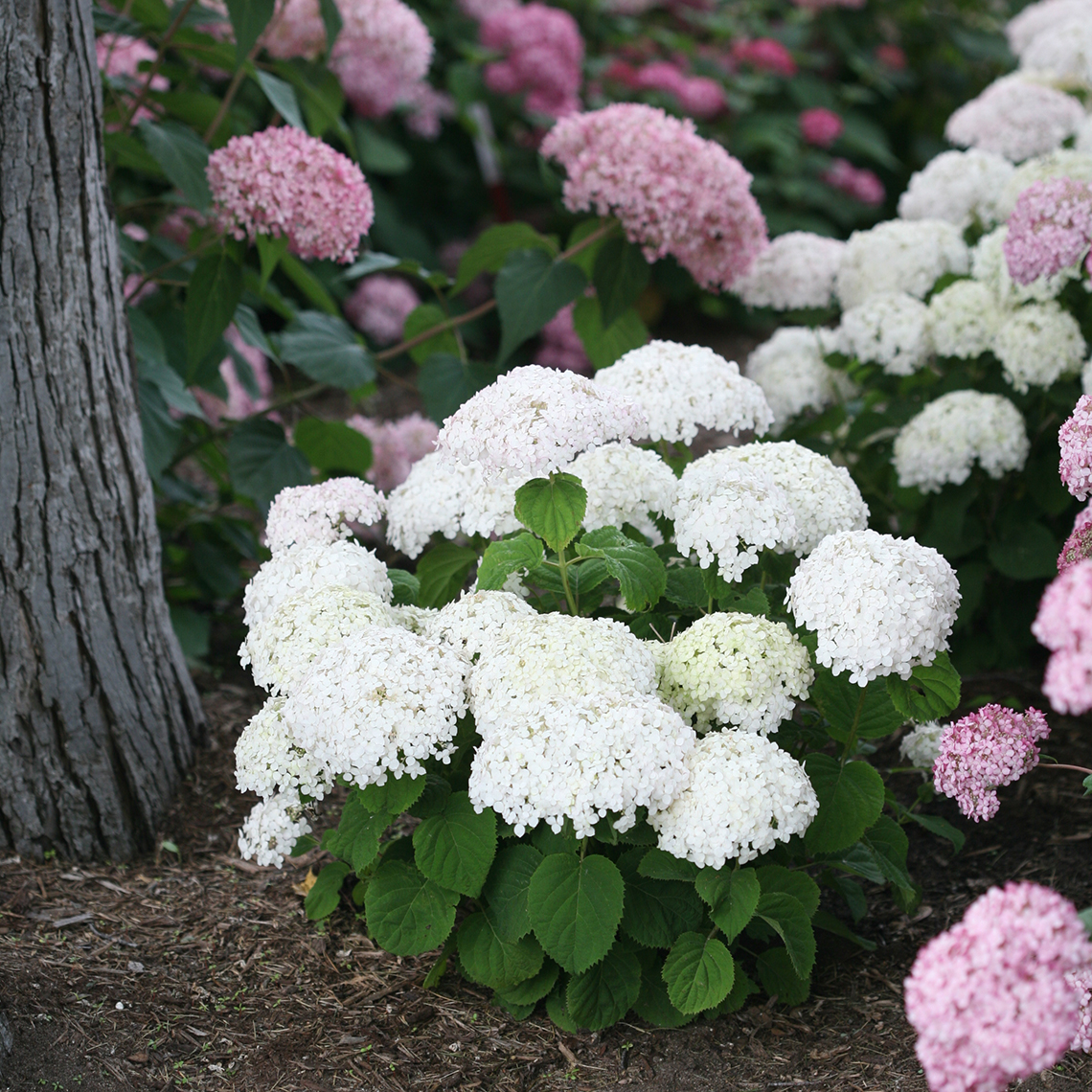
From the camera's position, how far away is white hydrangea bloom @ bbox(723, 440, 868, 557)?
79.7 inches

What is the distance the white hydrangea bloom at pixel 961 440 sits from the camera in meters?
2.77

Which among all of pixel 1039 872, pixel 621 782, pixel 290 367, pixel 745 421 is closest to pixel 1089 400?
pixel 745 421

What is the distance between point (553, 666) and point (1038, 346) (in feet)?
5.37

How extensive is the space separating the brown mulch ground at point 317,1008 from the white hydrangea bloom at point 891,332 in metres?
1.13

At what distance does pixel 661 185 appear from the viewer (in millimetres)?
2871

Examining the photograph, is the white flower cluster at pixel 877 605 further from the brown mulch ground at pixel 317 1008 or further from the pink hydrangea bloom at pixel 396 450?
→ the pink hydrangea bloom at pixel 396 450

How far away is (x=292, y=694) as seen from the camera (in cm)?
183

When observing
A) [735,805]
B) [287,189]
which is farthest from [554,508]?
[287,189]

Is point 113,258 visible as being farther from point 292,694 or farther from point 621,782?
point 621,782

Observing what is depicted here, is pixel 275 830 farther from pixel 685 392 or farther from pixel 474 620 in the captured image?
pixel 685 392

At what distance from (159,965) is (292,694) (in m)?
0.68

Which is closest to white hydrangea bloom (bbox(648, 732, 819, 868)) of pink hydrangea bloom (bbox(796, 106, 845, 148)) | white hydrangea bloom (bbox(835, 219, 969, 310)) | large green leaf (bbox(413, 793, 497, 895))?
large green leaf (bbox(413, 793, 497, 895))

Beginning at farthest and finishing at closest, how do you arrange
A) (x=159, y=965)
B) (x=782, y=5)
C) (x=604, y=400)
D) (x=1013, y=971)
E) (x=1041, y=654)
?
(x=782, y=5) < (x=1041, y=654) < (x=159, y=965) < (x=604, y=400) < (x=1013, y=971)

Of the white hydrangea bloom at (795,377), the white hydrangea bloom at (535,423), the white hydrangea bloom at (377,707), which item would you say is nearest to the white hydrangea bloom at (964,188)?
the white hydrangea bloom at (795,377)
